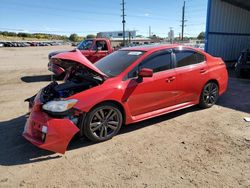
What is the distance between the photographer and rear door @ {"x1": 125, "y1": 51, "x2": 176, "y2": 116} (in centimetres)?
428

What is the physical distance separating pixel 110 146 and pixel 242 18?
49.9ft

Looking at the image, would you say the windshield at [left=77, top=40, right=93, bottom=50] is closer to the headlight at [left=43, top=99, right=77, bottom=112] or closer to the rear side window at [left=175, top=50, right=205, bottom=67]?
the rear side window at [left=175, top=50, right=205, bottom=67]

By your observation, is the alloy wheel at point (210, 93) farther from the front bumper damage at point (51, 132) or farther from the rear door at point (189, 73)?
the front bumper damage at point (51, 132)

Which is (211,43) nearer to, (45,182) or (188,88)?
(188,88)

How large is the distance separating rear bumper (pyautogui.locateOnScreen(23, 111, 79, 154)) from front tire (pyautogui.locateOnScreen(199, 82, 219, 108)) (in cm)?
331

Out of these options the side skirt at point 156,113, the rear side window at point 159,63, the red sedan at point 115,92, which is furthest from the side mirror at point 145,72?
the side skirt at point 156,113

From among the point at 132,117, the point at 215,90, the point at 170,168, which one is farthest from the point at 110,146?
the point at 215,90

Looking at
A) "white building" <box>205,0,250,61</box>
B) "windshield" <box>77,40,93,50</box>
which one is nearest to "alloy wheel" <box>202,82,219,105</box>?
"windshield" <box>77,40,93,50</box>

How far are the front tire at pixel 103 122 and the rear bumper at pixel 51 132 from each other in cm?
29

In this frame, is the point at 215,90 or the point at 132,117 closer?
the point at 132,117

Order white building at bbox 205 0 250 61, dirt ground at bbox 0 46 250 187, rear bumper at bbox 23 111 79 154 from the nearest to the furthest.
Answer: dirt ground at bbox 0 46 250 187 → rear bumper at bbox 23 111 79 154 → white building at bbox 205 0 250 61

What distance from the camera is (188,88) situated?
514 centimetres

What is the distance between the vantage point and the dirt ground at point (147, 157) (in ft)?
9.83

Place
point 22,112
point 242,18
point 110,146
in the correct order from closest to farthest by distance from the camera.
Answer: point 110,146 → point 22,112 → point 242,18
